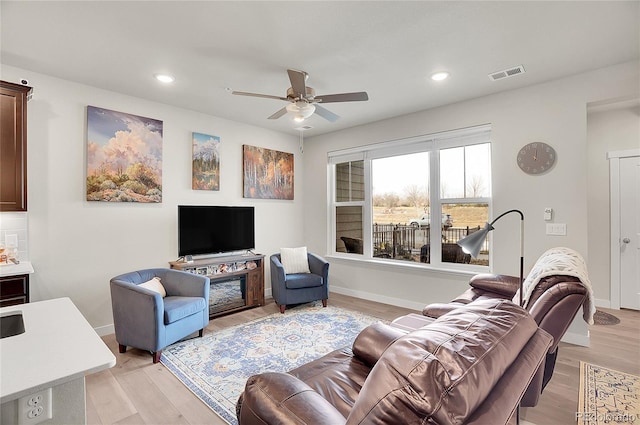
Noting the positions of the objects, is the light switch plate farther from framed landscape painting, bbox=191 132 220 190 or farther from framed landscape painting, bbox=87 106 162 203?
framed landscape painting, bbox=191 132 220 190

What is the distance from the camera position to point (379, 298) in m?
4.66

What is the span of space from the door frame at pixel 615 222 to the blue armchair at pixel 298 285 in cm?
399

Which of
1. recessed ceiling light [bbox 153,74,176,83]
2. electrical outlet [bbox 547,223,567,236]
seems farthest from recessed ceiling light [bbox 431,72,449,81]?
recessed ceiling light [bbox 153,74,176,83]

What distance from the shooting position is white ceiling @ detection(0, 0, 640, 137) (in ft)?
6.91

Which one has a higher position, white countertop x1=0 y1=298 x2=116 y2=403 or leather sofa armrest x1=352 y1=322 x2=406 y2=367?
white countertop x1=0 y1=298 x2=116 y2=403

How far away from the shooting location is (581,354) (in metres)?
2.90

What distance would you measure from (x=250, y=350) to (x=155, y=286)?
1226 millimetres

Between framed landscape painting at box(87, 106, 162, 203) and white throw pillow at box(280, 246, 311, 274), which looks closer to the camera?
Result: framed landscape painting at box(87, 106, 162, 203)

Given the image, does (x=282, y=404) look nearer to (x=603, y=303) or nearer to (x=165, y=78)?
(x=165, y=78)

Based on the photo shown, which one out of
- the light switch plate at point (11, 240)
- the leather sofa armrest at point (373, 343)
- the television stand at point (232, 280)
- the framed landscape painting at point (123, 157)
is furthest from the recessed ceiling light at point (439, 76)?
the light switch plate at point (11, 240)

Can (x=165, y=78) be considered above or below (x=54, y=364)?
above

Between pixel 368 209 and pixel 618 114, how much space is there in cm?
365

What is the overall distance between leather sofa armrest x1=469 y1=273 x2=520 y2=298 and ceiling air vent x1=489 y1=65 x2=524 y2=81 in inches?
80.5

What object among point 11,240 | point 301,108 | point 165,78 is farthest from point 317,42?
point 11,240
